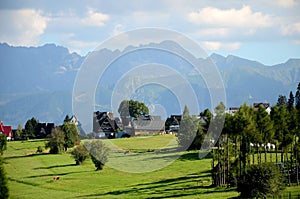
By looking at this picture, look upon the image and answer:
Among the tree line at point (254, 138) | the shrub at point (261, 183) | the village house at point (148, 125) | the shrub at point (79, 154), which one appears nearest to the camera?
the shrub at point (261, 183)

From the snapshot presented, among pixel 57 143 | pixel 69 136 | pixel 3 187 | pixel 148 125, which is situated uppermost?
pixel 148 125

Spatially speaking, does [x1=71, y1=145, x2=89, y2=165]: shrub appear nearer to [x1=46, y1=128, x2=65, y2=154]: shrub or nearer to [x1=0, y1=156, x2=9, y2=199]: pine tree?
[x1=46, y1=128, x2=65, y2=154]: shrub

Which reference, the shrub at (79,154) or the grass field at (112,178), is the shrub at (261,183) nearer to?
the grass field at (112,178)

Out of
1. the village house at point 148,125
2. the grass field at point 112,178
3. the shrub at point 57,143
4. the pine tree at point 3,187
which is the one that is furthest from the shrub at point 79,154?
the village house at point 148,125

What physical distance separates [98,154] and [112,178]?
1103 centimetres

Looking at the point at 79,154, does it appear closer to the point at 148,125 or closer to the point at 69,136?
the point at 69,136

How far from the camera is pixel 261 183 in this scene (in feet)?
148

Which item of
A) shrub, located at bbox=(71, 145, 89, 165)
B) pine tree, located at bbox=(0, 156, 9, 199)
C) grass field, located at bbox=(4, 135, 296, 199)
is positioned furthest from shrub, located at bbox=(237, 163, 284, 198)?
shrub, located at bbox=(71, 145, 89, 165)

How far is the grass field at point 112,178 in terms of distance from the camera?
51875 mm

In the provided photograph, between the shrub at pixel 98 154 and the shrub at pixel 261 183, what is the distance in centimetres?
2968

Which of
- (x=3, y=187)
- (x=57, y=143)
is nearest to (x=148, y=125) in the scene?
(x=57, y=143)

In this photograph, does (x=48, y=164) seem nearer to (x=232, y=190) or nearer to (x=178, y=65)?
(x=232, y=190)

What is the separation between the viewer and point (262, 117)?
54562 mm

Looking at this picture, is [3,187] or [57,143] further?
[57,143]
